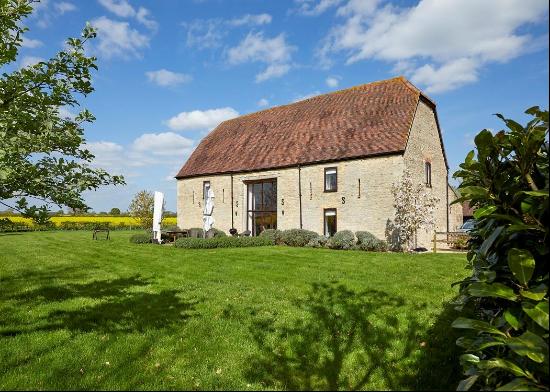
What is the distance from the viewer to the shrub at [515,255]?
244 cm

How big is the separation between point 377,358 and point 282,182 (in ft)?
67.6

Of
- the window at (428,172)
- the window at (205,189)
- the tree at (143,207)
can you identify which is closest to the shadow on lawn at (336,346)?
the window at (428,172)

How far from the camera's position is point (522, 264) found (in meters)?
2.54

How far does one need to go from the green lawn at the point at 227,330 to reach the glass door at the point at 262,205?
49.7 ft

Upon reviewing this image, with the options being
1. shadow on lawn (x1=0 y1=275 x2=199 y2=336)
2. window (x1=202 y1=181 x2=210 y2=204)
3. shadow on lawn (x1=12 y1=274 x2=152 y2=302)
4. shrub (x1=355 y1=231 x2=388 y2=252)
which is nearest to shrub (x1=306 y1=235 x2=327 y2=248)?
shrub (x1=355 y1=231 x2=388 y2=252)

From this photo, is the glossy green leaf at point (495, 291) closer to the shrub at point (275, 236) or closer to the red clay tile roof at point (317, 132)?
the red clay tile roof at point (317, 132)

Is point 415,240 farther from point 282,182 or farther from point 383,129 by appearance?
point 282,182

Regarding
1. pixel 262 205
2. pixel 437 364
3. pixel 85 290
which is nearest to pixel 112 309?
pixel 85 290

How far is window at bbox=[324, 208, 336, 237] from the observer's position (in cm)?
2330

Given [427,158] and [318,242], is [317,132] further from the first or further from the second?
[318,242]

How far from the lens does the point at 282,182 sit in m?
25.5

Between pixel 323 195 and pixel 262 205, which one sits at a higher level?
pixel 323 195

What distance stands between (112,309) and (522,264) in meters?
7.31

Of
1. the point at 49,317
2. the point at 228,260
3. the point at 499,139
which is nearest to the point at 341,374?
the point at 499,139
